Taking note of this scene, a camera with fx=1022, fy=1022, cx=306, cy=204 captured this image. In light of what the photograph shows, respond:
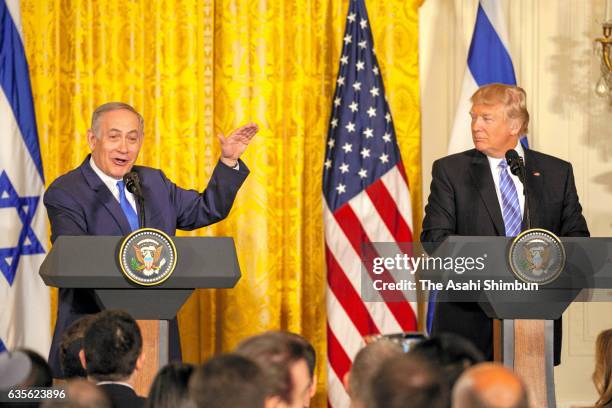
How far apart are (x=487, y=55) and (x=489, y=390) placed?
498 cm

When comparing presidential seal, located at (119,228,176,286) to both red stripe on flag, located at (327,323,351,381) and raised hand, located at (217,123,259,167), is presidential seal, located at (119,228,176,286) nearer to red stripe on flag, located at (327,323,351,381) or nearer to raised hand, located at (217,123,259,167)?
raised hand, located at (217,123,259,167)

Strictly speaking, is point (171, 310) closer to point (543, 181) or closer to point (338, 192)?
point (543, 181)

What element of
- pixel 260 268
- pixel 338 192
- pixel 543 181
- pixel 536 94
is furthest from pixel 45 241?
pixel 536 94

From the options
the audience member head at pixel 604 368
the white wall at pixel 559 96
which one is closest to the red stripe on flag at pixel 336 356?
the white wall at pixel 559 96

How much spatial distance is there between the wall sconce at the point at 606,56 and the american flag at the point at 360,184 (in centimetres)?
142

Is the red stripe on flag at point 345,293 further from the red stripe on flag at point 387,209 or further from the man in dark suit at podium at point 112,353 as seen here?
the man in dark suit at podium at point 112,353

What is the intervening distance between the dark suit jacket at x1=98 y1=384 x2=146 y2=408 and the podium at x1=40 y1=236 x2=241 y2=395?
2.69 feet

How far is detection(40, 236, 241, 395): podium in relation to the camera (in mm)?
3736

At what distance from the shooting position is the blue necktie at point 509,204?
466cm

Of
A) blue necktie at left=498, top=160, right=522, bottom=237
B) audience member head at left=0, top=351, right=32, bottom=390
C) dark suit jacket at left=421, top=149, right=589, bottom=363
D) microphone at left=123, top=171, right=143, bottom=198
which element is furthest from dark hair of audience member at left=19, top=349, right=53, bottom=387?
blue necktie at left=498, top=160, right=522, bottom=237

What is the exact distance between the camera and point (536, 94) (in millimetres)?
7059

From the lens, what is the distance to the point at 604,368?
3.26 meters

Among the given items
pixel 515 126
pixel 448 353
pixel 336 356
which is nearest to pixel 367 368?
pixel 448 353

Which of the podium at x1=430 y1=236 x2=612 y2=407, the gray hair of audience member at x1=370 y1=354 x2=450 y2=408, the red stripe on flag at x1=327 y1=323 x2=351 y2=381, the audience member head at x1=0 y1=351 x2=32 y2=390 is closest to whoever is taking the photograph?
the gray hair of audience member at x1=370 y1=354 x2=450 y2=408
